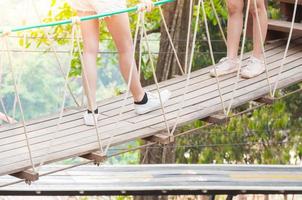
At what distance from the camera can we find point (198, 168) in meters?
5.29

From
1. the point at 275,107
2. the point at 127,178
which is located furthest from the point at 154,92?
the point at 275,107

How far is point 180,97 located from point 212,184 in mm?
627

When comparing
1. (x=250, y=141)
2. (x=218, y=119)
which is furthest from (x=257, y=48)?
(x=250, y=141)

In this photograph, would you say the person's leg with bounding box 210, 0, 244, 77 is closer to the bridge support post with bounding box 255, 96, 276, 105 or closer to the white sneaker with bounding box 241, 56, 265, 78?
the white sneaker with bounding box 241, 56, 265, 78

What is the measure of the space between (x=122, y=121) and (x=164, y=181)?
84cm

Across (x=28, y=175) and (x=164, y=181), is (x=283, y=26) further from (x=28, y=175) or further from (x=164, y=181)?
(x=28, y=175)

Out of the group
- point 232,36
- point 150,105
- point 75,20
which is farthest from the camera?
point 232,36

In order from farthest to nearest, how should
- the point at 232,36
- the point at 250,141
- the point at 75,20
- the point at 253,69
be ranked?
the point at 250,141, the point at 232,36, the point at 253,69, the point at 75,20

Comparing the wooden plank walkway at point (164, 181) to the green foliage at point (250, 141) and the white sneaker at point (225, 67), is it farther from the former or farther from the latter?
the green foliage at point (250, 141)

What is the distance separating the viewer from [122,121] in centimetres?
424

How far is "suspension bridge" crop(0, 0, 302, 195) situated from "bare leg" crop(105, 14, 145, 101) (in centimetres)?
9

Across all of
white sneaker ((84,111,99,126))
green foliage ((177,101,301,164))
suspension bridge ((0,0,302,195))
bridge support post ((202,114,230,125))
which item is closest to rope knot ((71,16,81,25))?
suspension bridge ((0,0,302,195))

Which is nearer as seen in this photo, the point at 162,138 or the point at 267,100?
the point at 162,138

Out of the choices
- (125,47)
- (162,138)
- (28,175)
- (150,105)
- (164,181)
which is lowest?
(164,181)
